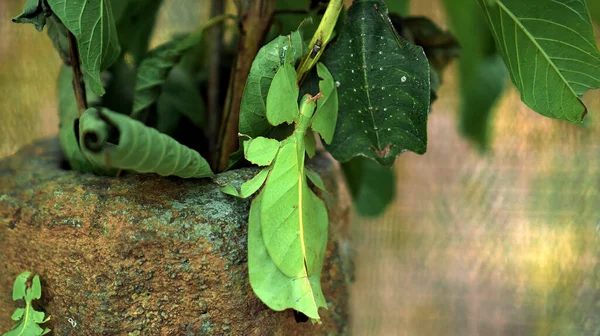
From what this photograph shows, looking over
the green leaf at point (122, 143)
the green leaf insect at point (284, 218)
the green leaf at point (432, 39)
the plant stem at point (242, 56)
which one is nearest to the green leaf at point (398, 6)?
the green leaf at point (432, 39)

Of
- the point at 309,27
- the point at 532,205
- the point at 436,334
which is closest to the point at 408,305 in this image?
the point at 436,334

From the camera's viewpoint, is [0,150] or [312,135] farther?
[0,150]

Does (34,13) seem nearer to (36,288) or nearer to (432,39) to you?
(36,288)

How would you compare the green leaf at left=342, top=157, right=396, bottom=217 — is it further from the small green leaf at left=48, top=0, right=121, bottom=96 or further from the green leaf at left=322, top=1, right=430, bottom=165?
the small green leaf at left=48, top=0, right=121, bottom=96

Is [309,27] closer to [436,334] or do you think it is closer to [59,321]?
[59,321]

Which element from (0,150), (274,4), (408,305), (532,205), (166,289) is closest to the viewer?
(166,289)

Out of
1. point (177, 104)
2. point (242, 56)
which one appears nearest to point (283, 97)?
point (242, 56)
